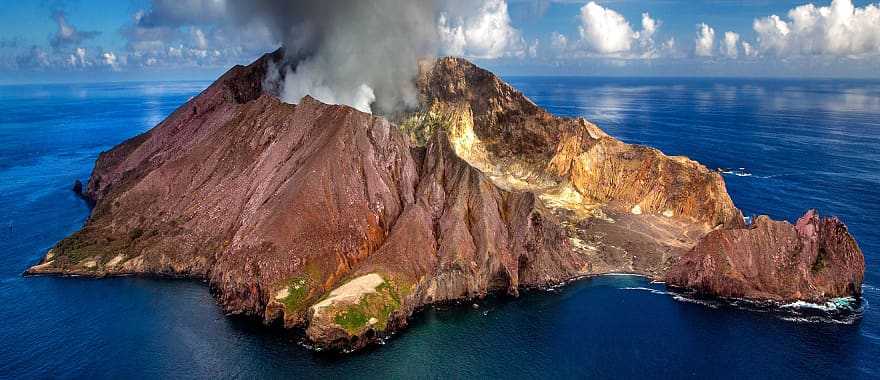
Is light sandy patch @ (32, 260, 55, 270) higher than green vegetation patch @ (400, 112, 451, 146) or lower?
lower

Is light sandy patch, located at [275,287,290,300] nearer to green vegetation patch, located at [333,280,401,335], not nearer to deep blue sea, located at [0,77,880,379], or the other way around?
deep blue sea, located at [0,77,880,379]

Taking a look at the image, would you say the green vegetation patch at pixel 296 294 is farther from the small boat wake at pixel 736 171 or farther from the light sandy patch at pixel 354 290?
the small boat wake at pixel 736 171

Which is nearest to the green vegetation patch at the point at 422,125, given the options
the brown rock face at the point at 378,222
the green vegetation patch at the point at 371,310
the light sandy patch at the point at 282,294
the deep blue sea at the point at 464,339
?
the brown rock face at the point at 378,222

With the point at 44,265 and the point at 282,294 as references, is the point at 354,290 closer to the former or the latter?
the point at 282,294

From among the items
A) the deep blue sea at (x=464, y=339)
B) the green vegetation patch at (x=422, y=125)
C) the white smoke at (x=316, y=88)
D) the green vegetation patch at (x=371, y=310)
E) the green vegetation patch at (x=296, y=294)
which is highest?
the white smoke at (x=316, y=88)

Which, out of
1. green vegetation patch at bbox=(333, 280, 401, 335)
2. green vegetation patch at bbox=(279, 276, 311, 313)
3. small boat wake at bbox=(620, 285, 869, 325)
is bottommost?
small boat wake at bbox=(620, 285, 869, 325)

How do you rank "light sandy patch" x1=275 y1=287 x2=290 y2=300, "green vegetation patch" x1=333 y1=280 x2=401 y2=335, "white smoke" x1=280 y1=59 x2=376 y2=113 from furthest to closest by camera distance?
1. "white smoke" x1=280 y1=59 x2=376 y2=113
2. "light sandy patch" x1=275 y1=287 x2=290 y2=300
3. "green vegetation patch" x1=333 y1=280 x2=401 y2=335

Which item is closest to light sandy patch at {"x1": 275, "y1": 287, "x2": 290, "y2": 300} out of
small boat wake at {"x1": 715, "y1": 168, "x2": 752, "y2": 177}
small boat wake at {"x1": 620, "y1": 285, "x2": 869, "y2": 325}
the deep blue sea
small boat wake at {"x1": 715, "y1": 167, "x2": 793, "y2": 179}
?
the deep blue sea
